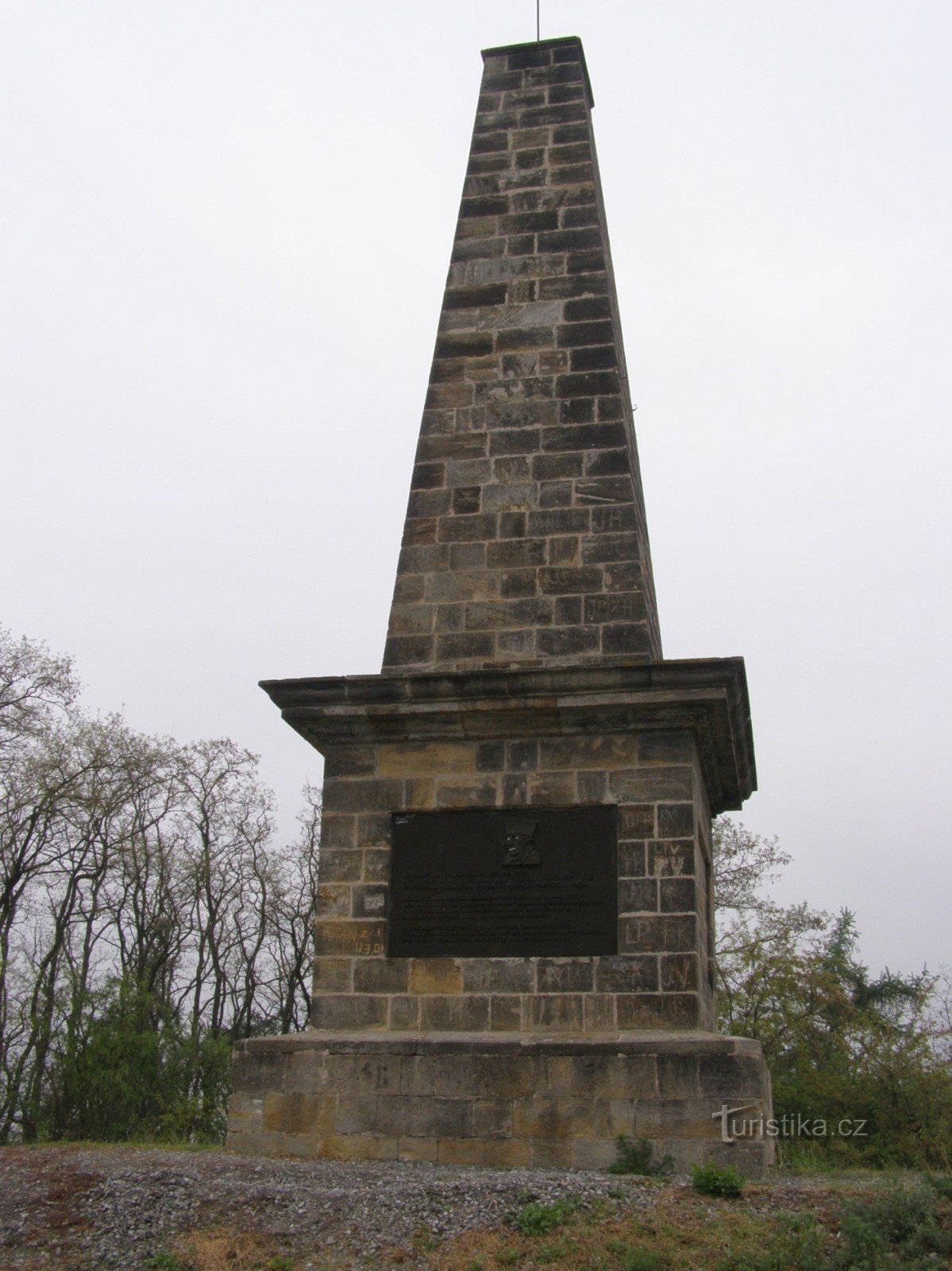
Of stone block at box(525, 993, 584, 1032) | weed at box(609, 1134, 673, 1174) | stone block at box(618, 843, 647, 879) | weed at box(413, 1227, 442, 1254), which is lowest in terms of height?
weed at box(413, 1227, 442, 1254)

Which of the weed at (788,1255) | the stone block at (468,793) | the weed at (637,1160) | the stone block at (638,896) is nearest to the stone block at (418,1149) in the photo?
the weed at (637,1160)

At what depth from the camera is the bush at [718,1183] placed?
5.77 metres

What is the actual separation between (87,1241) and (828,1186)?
3.39 m

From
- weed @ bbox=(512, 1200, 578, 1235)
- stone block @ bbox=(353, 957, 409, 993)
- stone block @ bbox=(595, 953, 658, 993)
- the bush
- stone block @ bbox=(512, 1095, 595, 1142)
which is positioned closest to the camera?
weed @ bbox=(512, 1200, 578, 1235)

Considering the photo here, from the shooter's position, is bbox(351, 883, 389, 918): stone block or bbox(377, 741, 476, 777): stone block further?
bbox(377, 741, 476, 777): stone block

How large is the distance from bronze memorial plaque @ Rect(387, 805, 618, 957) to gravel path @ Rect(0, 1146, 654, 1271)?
1488 millimetres

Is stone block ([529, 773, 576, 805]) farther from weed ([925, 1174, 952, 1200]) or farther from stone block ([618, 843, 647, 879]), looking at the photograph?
weed ([925, 1174, 952, 1200])

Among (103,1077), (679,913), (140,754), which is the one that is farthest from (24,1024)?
(679,913)

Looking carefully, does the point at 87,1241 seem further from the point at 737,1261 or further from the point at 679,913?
the point at 679,913

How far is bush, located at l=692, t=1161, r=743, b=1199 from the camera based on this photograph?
577 cm

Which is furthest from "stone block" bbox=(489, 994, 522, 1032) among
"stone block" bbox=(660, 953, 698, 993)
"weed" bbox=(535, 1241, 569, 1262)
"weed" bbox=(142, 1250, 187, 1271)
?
"weed" bbox=(142, 1250, 187, 1271)

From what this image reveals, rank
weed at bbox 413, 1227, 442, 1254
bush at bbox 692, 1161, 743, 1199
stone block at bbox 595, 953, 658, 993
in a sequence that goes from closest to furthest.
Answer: weed at bbox 413, 1227, 442, 1254, bush at bbox 692, 1161, 743, 1199, stone block at bbox 595, 953, 658, 993

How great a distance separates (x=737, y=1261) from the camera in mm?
4922

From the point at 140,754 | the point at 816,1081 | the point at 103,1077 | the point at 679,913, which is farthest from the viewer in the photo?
the point at 140,754
